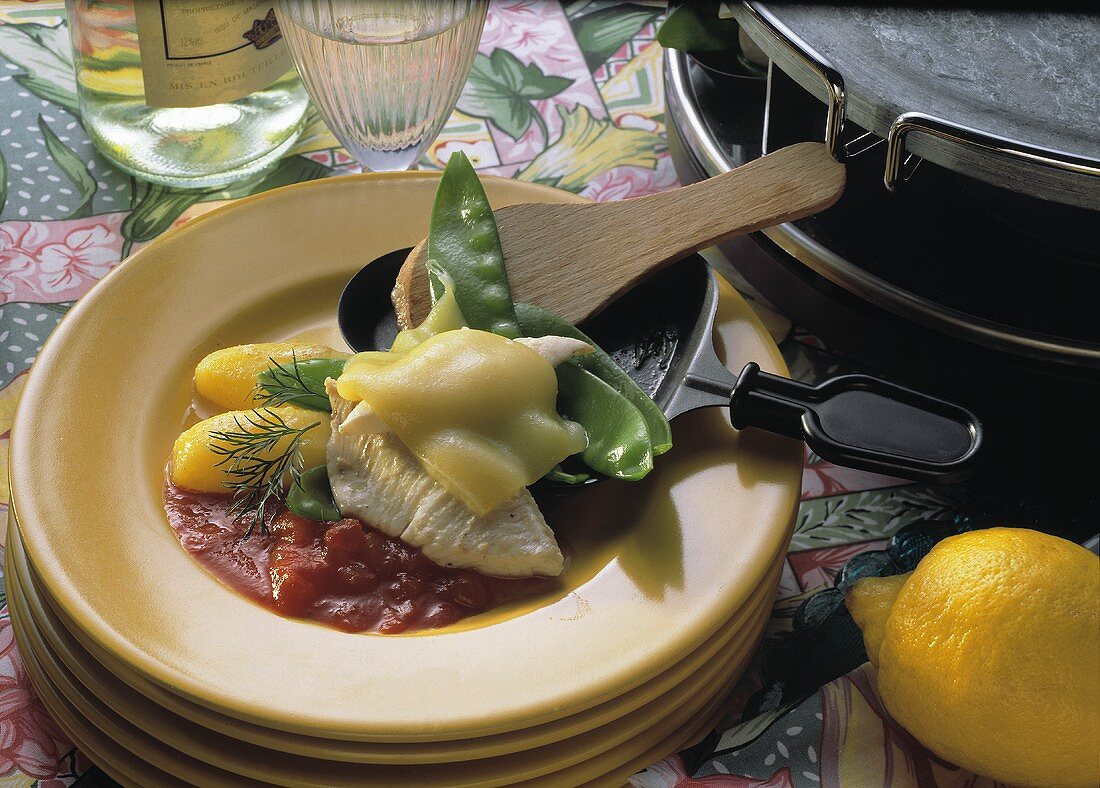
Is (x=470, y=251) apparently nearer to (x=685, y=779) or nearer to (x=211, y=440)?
(x=211, y=440)

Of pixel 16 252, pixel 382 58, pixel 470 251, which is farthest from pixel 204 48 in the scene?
pixel 470 251

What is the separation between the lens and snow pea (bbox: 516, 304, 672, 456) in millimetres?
952

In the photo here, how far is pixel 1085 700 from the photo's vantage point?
2.48ft

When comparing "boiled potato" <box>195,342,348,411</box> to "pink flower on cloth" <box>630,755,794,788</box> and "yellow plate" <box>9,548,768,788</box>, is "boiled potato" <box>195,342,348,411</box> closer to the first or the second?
"yellow plate" <box>9,548,768,788</box>

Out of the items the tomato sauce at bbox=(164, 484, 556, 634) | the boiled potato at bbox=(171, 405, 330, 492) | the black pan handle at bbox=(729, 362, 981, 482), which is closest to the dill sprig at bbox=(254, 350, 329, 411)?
the boiled potato at bbox=(171, 405, 330, 492)

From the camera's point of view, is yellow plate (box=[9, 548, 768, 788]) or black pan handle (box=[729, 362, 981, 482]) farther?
black pan handle (box=[729, 362, 981, 482])

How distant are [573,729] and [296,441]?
35cm

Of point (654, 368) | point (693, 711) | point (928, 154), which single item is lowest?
point (693, 711)

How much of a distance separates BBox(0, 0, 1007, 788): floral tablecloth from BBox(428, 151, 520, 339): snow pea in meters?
0.35

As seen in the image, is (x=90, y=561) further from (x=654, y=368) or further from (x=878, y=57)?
(x=878, y=57)

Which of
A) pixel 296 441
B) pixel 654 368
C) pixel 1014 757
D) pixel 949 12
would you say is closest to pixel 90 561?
pixel 296 441

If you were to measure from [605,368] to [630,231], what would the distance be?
18 centimetres

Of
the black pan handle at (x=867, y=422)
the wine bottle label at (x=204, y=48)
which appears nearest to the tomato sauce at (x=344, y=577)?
the black pan handle at (x=867, y=422)

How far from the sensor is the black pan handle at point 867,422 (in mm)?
908
